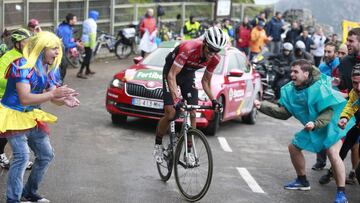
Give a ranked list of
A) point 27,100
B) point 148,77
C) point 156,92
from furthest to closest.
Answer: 1. point 148,77
2. point 156,92
3. point 27,100

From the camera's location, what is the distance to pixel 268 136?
13.4 metres

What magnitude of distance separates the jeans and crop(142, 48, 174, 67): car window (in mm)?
6402

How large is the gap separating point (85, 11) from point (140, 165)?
47.9ft

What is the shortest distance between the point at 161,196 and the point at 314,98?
2.13m

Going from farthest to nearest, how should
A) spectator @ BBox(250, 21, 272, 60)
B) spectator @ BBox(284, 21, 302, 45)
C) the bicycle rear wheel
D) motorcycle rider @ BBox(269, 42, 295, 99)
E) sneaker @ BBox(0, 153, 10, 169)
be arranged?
spectator @ BBox(284, 21, 302, 45)
spectator @ BBox(250, 21, 272, 60)
motorcycle rider @ BBox(269, 42, 295, 99)
sneaker @ BBox(0, 153, 10, 169)
the bicycle rear wheel

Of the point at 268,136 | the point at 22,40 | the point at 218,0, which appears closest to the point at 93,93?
the point at 268,136

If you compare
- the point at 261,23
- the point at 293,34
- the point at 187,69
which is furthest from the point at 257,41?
the point at 187,69

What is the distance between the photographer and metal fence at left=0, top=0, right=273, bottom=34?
19.2 m

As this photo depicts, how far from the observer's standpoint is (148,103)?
11891 mm

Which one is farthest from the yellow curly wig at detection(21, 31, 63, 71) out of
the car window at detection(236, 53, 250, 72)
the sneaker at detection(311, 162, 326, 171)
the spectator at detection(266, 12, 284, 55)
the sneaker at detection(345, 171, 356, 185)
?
the spectator at detection(266, 12, 284, 55)

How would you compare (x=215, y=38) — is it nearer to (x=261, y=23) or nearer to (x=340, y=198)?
(x=340, y=198)

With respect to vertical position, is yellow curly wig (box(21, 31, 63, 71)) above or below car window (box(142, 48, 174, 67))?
above

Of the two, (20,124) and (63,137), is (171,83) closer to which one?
(20,124)

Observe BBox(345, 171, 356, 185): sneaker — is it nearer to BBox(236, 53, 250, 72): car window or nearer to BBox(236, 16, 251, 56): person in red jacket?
BBox(236, 53, 250, 72): car window
